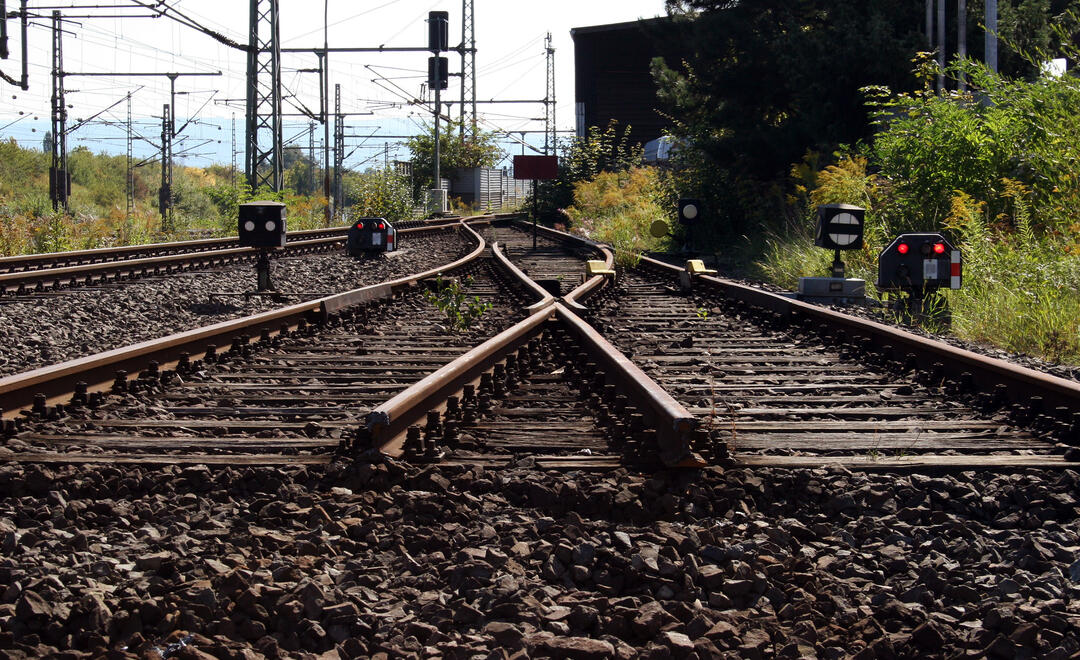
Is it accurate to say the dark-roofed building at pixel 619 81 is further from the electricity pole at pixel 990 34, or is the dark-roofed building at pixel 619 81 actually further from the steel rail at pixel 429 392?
the steel rail at pixel 429 392

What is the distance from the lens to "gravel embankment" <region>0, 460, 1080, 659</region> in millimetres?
2549

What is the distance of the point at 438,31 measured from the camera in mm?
34594

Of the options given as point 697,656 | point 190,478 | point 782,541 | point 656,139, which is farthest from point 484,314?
point 656,139

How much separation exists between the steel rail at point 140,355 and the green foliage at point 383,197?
97.6 ft

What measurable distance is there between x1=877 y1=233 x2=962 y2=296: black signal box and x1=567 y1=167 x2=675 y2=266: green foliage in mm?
6778

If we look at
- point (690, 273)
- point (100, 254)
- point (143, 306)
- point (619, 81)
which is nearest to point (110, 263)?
point (100, 254)

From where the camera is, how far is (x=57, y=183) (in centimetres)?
3569

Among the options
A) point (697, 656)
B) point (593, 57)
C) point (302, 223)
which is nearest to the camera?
point (697, 656)

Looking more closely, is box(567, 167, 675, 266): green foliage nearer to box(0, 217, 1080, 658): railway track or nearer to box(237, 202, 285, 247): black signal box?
box(237, 202, 285, 247): black signal box

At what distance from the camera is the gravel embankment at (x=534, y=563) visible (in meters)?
2.55

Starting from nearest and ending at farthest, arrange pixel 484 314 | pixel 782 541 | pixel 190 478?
pixel 782 541, pixel 190 478, pixel 484 314

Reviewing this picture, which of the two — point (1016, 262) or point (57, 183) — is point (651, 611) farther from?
point (57, 183)

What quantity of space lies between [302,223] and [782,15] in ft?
50.7

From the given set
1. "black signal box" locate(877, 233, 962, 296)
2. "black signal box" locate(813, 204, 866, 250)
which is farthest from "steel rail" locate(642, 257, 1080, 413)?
"black signal box" locate(813, 204, 866, 250)
